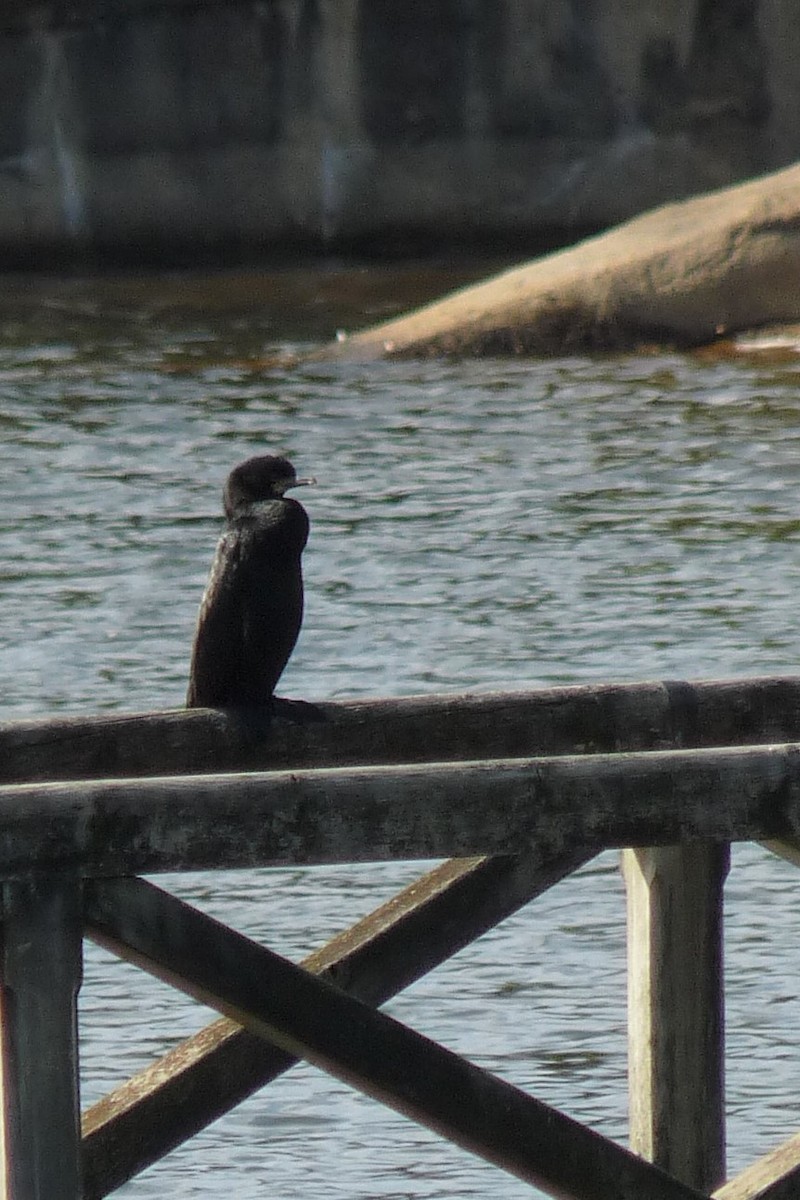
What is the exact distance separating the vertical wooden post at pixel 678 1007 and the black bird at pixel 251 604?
928 millimetres

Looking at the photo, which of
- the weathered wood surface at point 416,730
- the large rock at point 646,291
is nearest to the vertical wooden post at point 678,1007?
the weathered wood surface at point 416,730

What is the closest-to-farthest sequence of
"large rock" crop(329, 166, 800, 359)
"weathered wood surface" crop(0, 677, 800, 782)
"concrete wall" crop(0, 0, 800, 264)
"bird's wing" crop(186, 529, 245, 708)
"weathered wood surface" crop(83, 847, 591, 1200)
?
"weathered wood surface" crop(83, 847, 591, 1200), "weathered wood surface" crop(0, 677, 800, 782), "bird's wing" crop(186, 529, 245, 708), "large rock" crop(329, 166, 800, 359), "concrete wall" crop(0, 0, 800, 264)

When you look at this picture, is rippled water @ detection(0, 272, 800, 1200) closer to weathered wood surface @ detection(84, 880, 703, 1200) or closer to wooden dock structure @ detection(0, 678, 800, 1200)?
wooden dock structure @ detection(0, 678, 800, 1200)

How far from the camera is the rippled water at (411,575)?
20.8 ft

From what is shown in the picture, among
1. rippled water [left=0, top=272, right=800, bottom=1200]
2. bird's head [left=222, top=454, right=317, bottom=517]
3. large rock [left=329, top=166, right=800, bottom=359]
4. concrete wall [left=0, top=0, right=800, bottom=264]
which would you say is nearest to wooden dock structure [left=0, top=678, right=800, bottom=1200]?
bird's head [left=222, top=454, right=317, bottom=517]

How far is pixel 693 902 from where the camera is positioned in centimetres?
446

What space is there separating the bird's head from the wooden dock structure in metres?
0.67

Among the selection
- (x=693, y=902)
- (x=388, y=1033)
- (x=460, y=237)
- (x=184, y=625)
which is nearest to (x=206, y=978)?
(x=388, y=1033)

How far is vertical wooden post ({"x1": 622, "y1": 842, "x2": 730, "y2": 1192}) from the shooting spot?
446 cm

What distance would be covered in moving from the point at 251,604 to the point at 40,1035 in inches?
58.2

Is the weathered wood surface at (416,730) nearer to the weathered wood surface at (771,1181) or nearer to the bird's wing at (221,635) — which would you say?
the bird's wing at (221,635)

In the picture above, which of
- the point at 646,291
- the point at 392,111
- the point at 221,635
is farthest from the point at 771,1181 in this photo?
the point at 392,111

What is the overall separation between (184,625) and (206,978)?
6822mm

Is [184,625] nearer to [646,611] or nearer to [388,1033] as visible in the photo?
[646,611]
